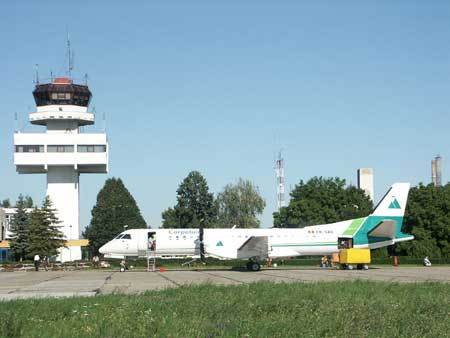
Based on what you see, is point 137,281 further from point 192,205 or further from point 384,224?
point 192,205

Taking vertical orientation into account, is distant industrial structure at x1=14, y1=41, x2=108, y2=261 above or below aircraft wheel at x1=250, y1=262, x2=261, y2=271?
above

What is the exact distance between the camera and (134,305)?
14359 mm

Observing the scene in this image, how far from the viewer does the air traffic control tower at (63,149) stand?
293ft

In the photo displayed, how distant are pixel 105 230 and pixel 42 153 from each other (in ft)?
54.6

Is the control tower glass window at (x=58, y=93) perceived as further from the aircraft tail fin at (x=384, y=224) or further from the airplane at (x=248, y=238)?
the aircraft tail fin at (x=384, y=224)

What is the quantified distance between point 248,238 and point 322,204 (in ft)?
155

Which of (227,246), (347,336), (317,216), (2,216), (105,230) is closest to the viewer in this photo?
(347,336)

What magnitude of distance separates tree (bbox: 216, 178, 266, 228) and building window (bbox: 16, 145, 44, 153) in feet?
101

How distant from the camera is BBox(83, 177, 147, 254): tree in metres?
98.9

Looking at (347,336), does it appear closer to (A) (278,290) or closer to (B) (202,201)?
(A) (278,290)

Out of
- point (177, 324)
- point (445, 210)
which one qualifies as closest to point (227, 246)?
point (177, 324)

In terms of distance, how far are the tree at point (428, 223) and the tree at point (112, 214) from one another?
43.2 meters

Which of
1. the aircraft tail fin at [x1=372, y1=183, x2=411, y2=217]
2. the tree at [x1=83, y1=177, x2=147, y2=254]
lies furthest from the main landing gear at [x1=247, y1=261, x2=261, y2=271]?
the tree at [x1=83, y1=177, x2=147, y2=254]

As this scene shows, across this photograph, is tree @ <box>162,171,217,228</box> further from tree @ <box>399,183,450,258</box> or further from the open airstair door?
the open airstair door
